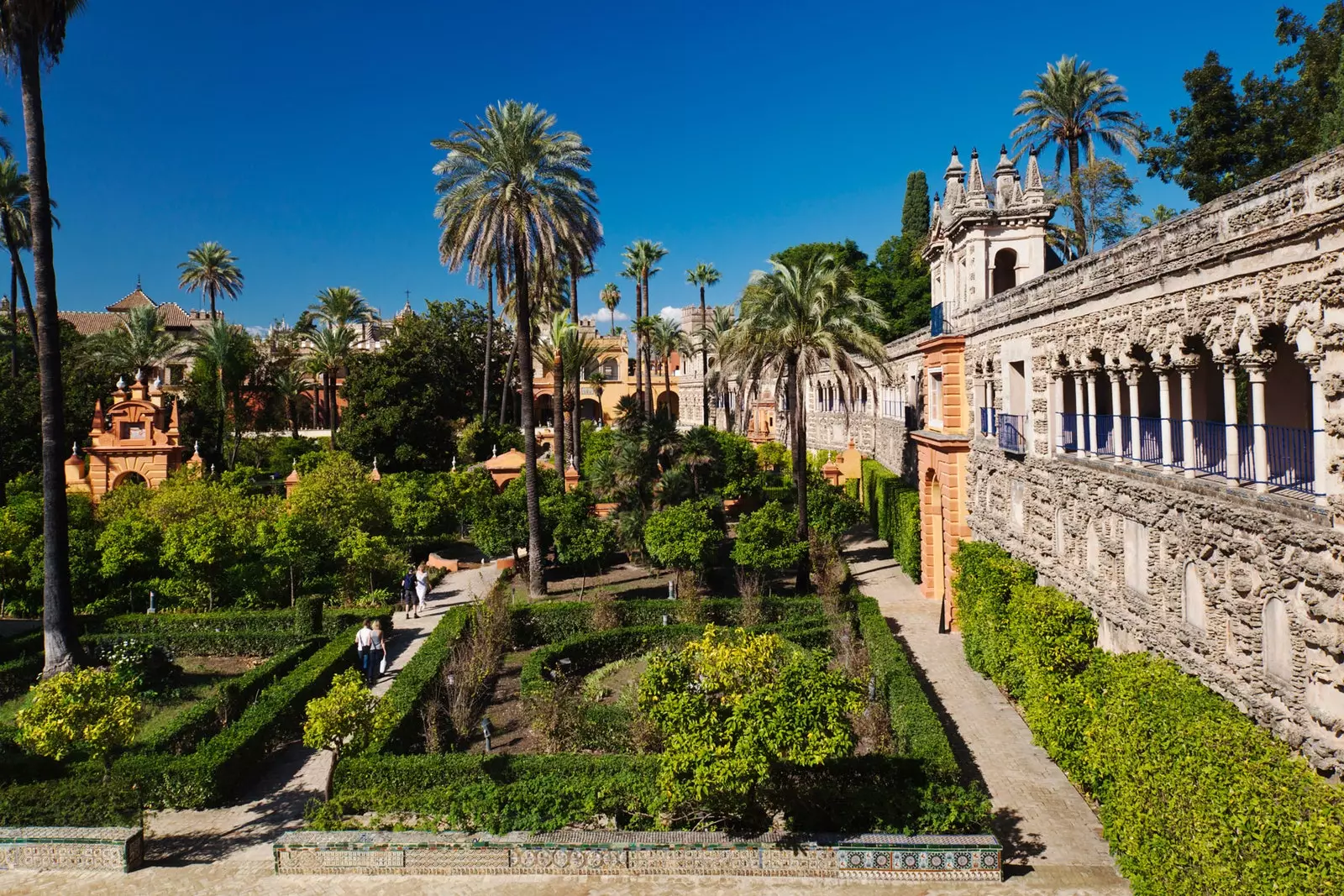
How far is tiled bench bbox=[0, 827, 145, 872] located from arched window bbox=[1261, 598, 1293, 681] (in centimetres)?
1483

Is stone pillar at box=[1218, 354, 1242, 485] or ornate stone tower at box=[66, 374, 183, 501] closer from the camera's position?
stone pillar at box=[1218, 354, 1242, 485]

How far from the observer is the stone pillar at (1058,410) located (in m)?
17.0

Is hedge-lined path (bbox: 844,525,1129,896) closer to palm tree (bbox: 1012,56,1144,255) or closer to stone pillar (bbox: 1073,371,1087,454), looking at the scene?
stone pillar (bbox: 1073,371,1087,454)

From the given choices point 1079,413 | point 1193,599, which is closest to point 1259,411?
point 1193,599

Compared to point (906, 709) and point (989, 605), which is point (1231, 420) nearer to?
point (906, 709)

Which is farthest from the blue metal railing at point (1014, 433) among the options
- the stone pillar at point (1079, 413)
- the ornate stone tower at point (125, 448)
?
the ornate stone tower at point (125, 448)

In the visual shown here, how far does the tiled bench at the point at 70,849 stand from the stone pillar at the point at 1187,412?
51.7 feet

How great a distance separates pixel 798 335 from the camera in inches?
1019

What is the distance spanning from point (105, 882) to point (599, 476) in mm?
18179

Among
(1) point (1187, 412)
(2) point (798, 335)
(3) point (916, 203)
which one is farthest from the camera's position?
(3) point (916, 203)

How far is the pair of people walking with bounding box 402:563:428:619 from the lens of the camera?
2428cm

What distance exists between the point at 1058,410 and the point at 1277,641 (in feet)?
27.0

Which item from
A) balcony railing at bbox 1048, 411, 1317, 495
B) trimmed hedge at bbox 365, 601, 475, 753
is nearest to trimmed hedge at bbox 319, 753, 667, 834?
trimmed hedge at bbox 365, 601, 475, 753

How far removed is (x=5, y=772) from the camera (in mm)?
12750
